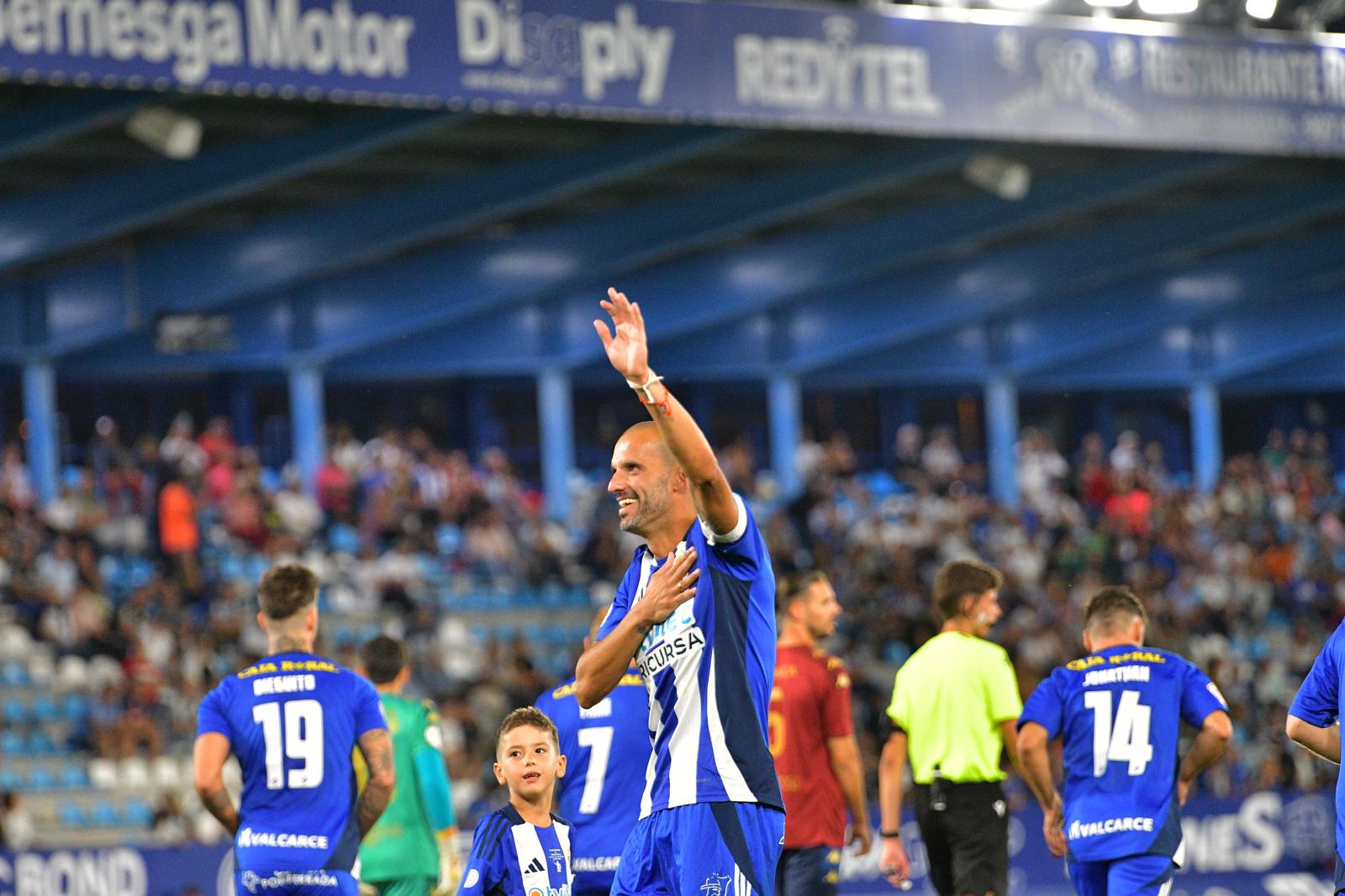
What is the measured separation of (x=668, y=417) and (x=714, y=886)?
1.28 meters

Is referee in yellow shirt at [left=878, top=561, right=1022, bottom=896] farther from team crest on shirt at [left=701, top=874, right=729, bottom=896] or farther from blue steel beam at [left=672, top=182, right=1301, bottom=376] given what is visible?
blue steel beam at [left=672, top=182, right=1301, bottom=376]

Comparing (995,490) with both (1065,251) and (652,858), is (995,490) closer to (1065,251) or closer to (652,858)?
(1065,251)

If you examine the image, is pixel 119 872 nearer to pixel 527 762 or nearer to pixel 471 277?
pixel 527 762

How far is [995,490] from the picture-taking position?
30672mm

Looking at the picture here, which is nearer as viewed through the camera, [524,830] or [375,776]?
[524,830]

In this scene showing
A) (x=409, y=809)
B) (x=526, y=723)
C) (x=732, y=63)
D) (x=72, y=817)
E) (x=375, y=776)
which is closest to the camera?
(x=526, y=723)

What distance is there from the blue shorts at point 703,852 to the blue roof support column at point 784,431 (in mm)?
22785

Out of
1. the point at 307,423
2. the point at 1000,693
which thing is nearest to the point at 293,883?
the point at 1000,693

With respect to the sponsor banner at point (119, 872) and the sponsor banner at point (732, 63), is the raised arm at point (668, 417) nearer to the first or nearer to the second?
the sponsor banner at point (119, 872)

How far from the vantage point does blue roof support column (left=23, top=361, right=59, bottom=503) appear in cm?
2348

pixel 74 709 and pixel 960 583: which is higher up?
pixel 960 583

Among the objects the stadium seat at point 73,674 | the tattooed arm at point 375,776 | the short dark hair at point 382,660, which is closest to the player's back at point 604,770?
the tattooed arm at point 375,776

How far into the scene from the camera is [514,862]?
6719 mm

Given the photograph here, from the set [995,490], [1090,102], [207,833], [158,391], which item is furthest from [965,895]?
[995,490]
